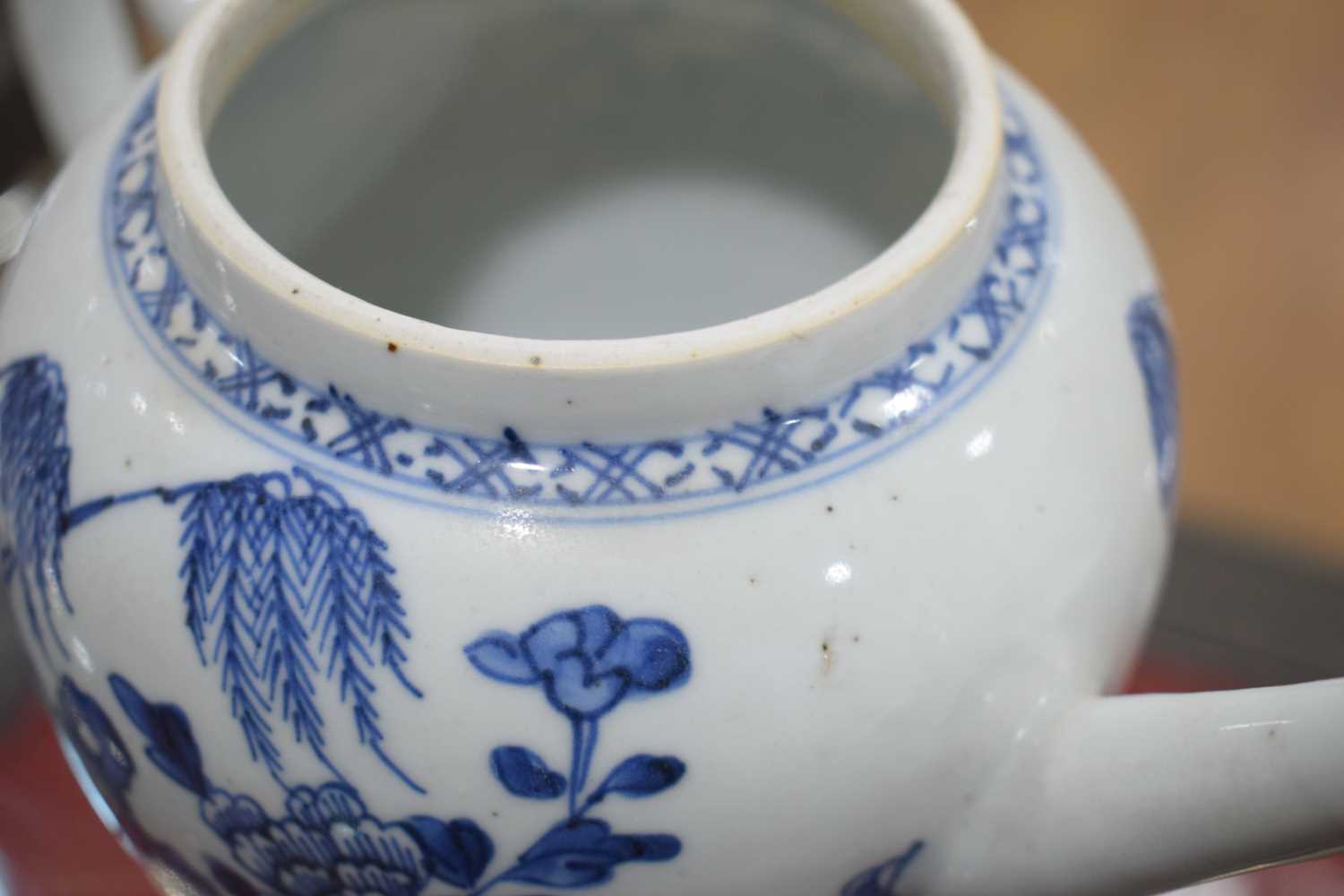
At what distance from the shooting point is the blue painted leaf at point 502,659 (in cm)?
42

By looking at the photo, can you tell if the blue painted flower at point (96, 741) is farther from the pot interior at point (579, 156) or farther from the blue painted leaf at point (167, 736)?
the pot interior at point (579, 156)

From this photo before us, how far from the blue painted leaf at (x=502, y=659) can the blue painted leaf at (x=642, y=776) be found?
0.04 m

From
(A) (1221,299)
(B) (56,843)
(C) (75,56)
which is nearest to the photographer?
(C) (75,56)

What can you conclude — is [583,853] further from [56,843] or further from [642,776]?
[56,843]

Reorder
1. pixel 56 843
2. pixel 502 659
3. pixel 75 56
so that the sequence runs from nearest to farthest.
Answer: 1. pixel 502 659
2. pixel 75 56
3. pixel 56 843

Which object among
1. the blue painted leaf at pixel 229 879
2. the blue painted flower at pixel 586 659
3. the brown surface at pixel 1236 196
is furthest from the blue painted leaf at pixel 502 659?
the brown surface at pixel 1236 196

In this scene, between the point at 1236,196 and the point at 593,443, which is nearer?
the point at 593,443

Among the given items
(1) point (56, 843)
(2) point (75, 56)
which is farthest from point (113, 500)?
(1) point (56, 843)

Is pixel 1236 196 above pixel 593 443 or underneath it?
above

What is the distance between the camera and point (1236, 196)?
1.18 meters

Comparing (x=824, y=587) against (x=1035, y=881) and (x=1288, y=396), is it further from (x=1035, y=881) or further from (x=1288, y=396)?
(x=1288, y=396)

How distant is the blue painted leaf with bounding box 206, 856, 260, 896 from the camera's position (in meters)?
0.47

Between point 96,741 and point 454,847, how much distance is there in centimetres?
14

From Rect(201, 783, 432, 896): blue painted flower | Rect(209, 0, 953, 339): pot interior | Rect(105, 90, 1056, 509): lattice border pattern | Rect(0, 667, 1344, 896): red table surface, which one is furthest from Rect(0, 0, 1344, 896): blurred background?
Rect(201, 783, 432, 896): blue painted flower
